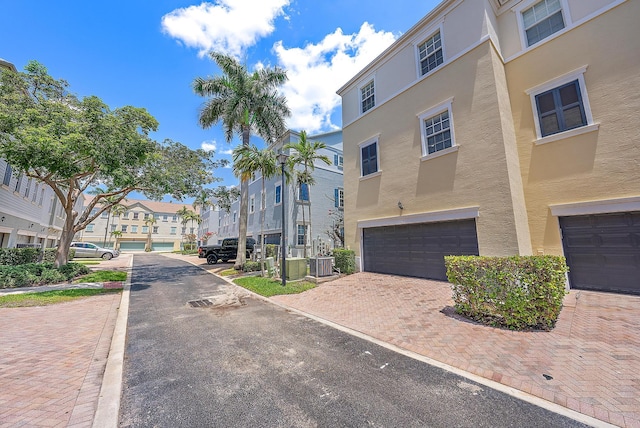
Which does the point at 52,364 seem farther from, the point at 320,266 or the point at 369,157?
the point at 369,157

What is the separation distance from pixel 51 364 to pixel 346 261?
10.0 metres

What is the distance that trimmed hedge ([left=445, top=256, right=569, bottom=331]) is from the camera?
16.5 ft

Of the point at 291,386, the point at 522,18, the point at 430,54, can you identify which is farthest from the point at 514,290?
the point at 522,18

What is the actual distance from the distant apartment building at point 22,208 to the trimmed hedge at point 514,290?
17.4 meters

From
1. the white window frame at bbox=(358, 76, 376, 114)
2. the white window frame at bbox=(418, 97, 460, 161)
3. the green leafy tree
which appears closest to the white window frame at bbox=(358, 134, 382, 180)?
the white window frame at bbox=(358, 76, 376, 114)

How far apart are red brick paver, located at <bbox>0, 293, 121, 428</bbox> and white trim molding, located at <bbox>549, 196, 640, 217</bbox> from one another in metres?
11.4

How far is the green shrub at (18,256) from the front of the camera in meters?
12.9

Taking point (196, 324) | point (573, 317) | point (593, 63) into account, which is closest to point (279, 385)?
point (196, 324)

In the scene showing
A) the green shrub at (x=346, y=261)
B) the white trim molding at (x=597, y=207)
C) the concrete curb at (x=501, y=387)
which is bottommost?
the concrete curb at (x=501, y=387)

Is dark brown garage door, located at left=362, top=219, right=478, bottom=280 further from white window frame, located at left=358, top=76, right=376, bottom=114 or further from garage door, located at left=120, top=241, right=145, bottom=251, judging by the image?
garage door, located at left=120, top=241, right=145, bottom=251

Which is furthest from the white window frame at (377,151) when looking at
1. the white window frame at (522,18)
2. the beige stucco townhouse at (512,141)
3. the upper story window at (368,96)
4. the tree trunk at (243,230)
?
the tree trunk at (243,230)

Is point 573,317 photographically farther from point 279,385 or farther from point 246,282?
point 246,282

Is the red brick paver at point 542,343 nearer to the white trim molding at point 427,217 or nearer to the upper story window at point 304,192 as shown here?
the white trim molding at point 427,217

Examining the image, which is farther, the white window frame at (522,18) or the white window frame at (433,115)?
the white window frame at (433,115)
